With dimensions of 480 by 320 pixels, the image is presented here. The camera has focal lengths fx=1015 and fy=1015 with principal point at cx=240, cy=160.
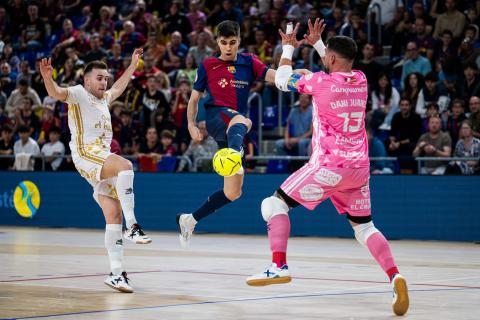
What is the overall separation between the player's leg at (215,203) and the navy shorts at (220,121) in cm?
52

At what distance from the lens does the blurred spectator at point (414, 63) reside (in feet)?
71.0

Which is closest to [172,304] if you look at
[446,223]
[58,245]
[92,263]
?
[92,263]

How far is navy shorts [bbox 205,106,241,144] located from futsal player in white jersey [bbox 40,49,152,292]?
4.77 ft

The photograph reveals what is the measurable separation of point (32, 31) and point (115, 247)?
20.3 metres

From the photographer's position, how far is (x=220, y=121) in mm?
12859

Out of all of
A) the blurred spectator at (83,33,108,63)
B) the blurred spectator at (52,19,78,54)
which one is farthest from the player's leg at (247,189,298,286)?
the blurred spectator at (52,19,78,54)

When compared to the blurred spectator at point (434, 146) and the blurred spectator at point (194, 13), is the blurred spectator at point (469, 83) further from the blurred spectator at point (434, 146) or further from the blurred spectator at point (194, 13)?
the blurred spectator at point (194, 13)

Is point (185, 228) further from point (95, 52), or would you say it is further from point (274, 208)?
point (95, 52)

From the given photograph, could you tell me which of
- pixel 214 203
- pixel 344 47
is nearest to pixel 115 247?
pixel 214 203

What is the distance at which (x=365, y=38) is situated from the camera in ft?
74.6

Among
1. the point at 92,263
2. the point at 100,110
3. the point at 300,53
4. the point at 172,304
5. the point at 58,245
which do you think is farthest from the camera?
the point at 300,53

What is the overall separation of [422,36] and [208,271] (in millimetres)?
10941

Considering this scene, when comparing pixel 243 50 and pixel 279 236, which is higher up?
pixel 243 50

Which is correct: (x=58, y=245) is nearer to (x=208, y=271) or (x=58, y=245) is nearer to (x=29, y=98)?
(x=208, y=271)
